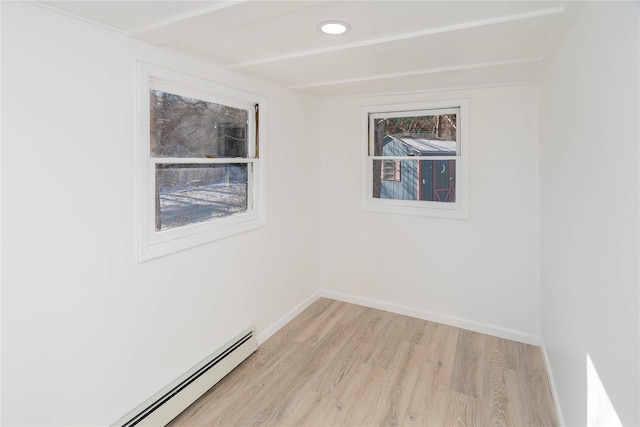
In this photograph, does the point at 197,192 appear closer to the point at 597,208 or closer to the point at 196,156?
the point at 196,156

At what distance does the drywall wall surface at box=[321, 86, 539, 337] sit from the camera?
2.96m

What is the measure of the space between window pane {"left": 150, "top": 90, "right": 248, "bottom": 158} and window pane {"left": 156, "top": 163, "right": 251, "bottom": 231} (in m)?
0.10

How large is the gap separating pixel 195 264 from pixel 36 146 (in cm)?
112

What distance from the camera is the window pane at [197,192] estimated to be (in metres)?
2.15

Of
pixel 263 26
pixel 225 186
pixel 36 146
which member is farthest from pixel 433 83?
pixel 36 146

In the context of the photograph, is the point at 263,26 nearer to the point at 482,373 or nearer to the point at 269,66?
the point at 269,66

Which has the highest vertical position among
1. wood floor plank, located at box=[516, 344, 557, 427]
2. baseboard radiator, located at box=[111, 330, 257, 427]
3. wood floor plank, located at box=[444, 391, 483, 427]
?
baseboard radiator, located at box=[111, 330, 257, 427]

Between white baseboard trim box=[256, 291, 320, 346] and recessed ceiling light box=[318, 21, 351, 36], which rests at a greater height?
recessed ceiling light box=[318, 21, 351, 36]

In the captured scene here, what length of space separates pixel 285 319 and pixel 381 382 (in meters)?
1.19

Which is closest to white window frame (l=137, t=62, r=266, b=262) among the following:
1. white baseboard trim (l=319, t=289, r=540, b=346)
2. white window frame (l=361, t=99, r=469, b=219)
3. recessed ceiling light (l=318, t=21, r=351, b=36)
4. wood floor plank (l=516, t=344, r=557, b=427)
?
recessed ceiling light (l=318, t=21, r=351, b=36)

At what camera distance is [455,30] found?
1.74 metres

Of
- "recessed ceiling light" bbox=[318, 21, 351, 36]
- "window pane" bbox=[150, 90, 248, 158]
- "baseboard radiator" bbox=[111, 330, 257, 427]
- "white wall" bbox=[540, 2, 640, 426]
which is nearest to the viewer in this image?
"white wall" bbox=[540, 2, 640, 426]

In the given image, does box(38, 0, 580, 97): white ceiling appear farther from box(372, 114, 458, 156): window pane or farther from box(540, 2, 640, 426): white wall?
box(372, 114, 458, 156): window pane

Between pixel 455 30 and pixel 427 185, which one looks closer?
pixel 455 30
